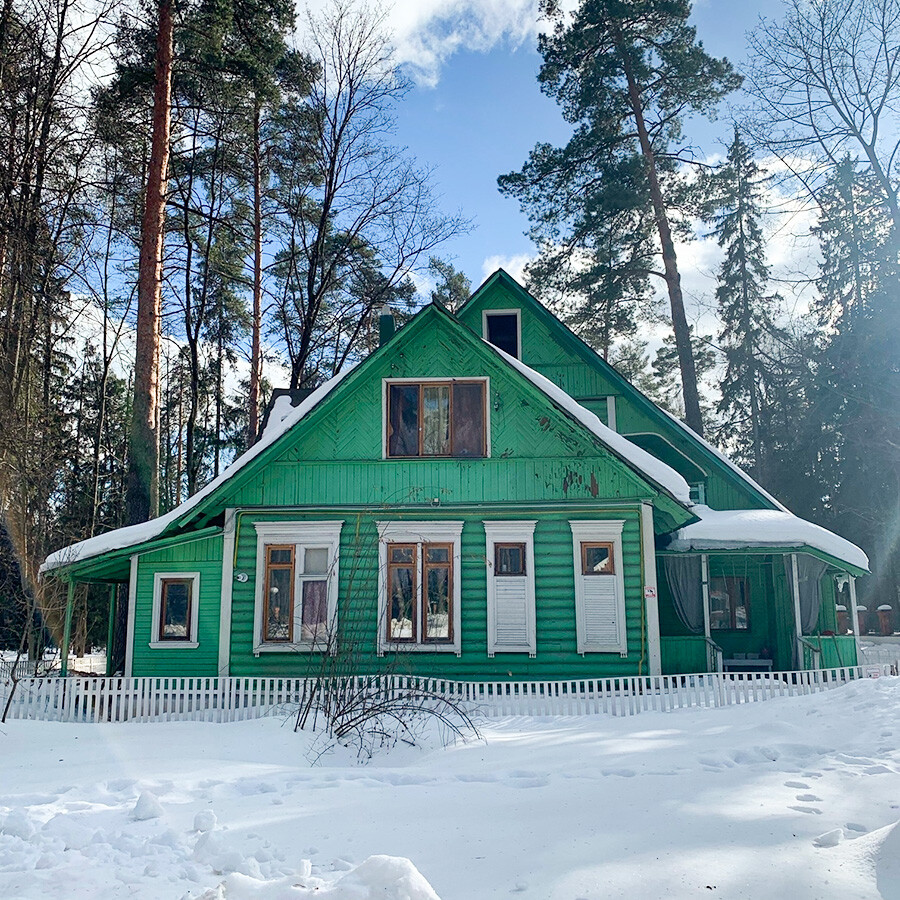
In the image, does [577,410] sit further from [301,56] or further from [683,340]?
[301,56]

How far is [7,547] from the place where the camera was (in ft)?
61.6

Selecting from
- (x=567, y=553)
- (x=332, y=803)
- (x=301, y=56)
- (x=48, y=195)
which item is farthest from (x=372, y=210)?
(x=332, y=803)

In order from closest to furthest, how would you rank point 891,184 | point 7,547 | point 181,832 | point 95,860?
point 95,860 < point 181,832 < point 7,547 < point 891,184

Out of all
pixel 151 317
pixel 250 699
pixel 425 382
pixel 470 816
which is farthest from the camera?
pixel 151 317

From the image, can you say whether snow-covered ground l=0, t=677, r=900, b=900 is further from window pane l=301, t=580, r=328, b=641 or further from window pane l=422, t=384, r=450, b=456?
window pane l=422, t=384, r=450, b=456

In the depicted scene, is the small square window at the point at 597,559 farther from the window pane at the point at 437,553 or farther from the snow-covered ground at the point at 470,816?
the snow-covered ground at the point at 470,816

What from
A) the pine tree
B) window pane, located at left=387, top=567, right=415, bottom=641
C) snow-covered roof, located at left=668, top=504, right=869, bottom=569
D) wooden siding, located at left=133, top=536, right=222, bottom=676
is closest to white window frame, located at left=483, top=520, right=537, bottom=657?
window pane, located at left=387, top=567, right=415, bottom=641

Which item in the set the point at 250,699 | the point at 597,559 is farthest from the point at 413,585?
the point at 250,699

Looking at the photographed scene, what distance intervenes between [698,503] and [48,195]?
1595 cm

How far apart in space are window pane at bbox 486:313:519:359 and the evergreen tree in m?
6.68

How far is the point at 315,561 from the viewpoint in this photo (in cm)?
1312

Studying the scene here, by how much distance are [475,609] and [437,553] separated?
105cm

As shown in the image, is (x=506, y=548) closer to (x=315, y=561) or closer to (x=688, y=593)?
(x=315, y=561)

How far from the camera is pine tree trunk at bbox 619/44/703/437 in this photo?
22.4 metres
